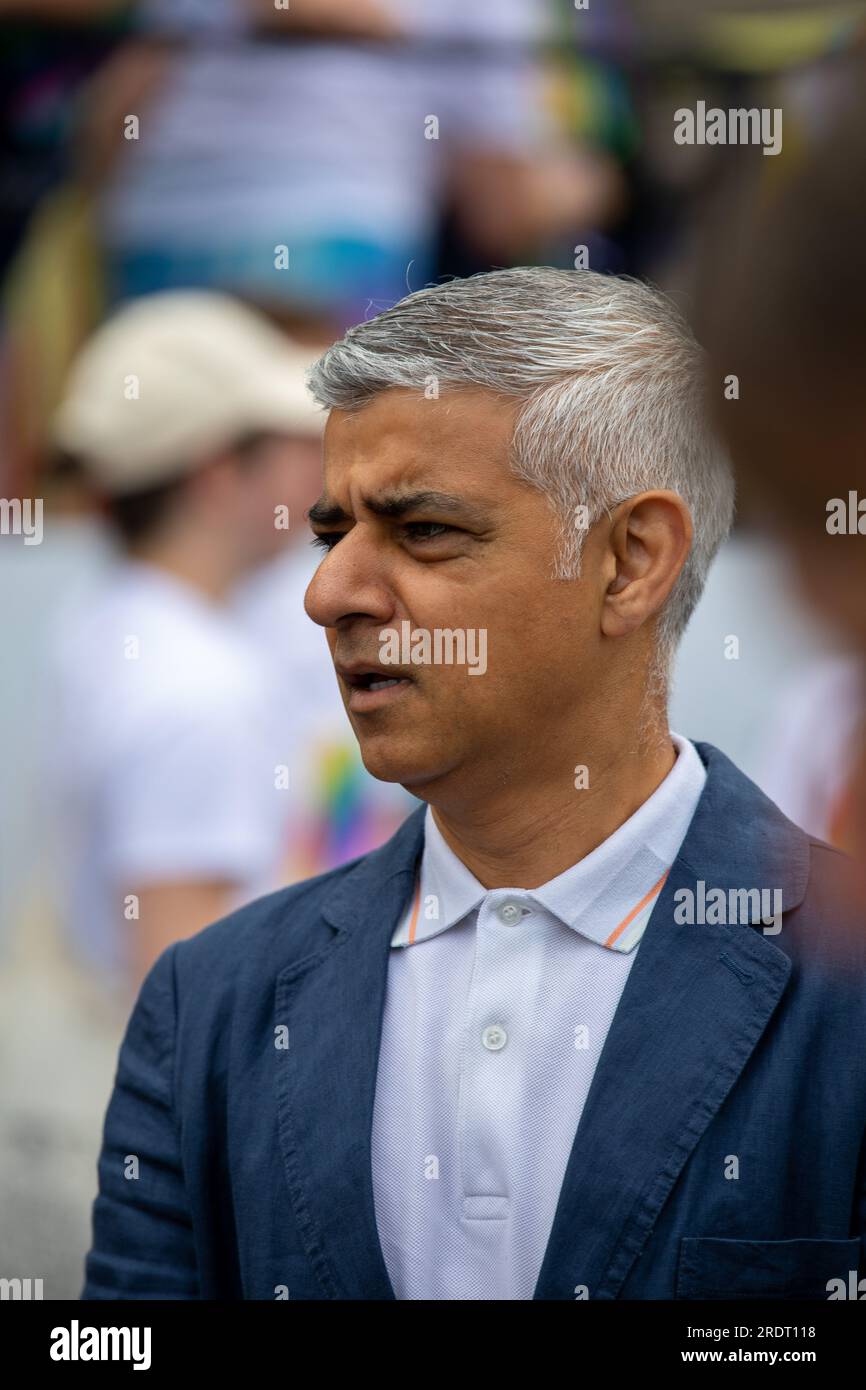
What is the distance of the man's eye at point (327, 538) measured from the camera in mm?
2047

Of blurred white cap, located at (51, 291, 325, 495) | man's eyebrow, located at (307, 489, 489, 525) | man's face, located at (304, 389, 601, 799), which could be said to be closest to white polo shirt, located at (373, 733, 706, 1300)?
man's face, located at (304, 389, 601, 799)

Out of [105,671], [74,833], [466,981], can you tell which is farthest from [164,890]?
[466,981]

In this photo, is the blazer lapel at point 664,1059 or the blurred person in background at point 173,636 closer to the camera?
the blazer lapel at point 664,1059

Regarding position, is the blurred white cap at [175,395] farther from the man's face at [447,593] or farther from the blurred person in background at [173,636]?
the man's face at [447,593]

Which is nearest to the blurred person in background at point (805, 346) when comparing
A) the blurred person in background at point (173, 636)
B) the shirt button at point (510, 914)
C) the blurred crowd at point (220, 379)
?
the shirt button at point (510, 914)

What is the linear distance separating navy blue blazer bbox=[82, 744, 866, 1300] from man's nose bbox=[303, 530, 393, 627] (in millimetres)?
340

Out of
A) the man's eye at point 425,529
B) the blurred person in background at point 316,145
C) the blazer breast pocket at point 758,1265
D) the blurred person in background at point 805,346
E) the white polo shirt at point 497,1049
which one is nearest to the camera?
the blurred person in background at point 805,346

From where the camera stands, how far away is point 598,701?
2004 millimetres

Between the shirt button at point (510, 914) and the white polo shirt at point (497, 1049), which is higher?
the shirt button at point (510, 914)

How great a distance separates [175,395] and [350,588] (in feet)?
7.29

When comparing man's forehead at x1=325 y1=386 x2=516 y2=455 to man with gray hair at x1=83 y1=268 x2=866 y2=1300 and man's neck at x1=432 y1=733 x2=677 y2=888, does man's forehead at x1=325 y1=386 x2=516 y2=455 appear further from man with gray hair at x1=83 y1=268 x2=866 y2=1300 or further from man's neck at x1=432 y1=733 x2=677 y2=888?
man's neck at x1=432 y1=733 x2=677 y2=888

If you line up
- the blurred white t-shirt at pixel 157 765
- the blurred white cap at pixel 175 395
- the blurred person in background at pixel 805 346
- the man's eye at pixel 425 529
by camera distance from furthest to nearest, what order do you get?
the blurred white cap at pixel 175 395 < the blurred white t-shirt at pixel 157 765 < the man's eye at pixel 425 529 < the blurred person in background at pixel 805 346

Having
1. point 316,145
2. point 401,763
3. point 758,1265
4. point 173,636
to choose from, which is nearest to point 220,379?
point 173,636

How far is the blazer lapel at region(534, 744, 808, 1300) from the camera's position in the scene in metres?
1.77
